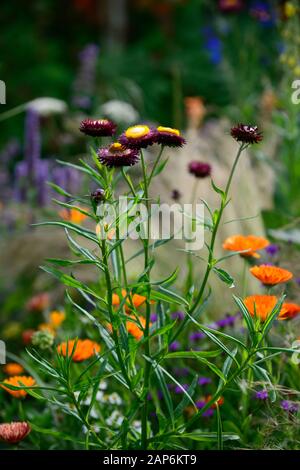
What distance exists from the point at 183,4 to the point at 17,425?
6292 millimetres

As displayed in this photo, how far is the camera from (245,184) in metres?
3.26

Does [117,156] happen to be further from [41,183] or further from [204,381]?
[41,183]

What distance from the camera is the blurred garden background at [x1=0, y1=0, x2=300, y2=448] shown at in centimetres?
298

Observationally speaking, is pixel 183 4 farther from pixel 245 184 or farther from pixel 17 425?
pixel 17 425

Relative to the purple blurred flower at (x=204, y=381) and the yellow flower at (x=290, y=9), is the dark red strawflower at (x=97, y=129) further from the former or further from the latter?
the yellow flower at (x=290, y=9)

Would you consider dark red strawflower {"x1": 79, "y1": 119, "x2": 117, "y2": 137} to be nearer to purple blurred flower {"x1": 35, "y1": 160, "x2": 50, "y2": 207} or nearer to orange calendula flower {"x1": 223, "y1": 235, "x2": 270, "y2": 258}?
orange calendula flower {"x1": 223, "y1": 235, "x2": 270, "y2": 258}

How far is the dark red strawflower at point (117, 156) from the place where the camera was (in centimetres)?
140

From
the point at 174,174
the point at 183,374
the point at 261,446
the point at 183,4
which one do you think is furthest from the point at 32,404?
the point at 183,4

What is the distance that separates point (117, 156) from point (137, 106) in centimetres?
378

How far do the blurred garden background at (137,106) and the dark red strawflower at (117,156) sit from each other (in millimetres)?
127

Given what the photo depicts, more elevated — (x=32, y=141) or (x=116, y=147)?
(x=32, y=141)

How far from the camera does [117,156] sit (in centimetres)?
141
